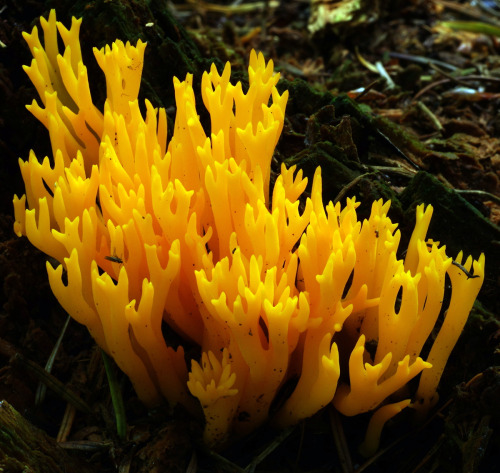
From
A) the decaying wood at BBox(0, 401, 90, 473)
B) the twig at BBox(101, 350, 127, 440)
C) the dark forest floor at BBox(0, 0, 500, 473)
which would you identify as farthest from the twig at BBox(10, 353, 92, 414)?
the decaying wood at BBox(0, 401, 90, 473)

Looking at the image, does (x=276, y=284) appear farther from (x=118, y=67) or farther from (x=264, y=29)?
(x=264, y=29)

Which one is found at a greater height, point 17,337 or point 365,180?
point 365,180

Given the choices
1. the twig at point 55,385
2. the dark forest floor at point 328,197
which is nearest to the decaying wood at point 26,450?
the dark forest floor at point 328,197

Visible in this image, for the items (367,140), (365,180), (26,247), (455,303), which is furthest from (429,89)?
(26,247)

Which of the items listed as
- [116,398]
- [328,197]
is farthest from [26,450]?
[328,197]

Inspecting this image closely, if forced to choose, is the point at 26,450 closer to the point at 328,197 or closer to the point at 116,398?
the point at 116,398

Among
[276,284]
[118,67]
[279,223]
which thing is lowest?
[276,284]

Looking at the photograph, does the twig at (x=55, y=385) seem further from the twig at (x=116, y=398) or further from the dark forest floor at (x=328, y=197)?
the twig at (x=116, y=398)

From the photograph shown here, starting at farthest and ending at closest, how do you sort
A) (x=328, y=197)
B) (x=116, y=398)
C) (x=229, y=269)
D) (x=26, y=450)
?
(x=328, y=197) → (x=116, y=398) → (x=229, y=269) → (x=26, y=450)

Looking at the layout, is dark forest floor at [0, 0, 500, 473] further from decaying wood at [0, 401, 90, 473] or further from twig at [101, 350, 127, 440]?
decaying wood at [0, 401, 90, 473]
